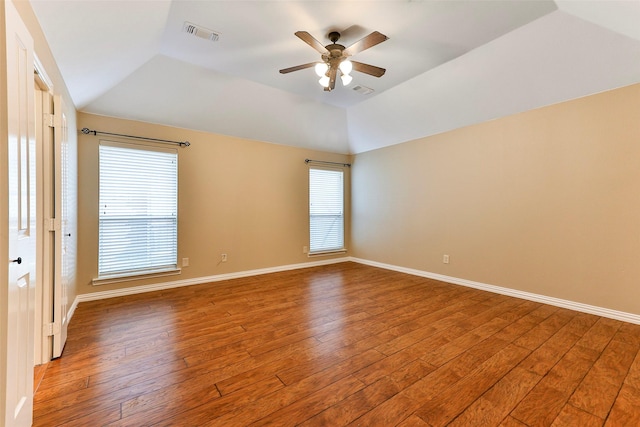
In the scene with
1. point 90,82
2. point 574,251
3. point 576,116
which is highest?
point 90,82

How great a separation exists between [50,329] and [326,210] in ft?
14.3

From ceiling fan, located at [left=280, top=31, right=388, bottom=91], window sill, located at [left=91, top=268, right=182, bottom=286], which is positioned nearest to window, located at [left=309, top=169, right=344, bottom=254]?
window sill, located at [left=91, top=268, right=182, bottom=286]

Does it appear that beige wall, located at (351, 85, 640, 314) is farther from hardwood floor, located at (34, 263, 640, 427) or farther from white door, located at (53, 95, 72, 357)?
white door, located at (53, 95, 72, 357)

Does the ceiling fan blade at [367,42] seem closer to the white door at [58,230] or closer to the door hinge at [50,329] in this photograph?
the white door at [58,230]

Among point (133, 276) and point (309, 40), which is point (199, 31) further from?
point (133, 276)

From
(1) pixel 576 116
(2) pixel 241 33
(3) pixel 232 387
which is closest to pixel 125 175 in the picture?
(2) pixel 241 33

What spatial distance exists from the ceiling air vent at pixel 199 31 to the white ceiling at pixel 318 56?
0.07m

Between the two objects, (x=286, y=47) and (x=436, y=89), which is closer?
(x=286, y=47)

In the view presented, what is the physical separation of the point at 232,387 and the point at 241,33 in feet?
10.0

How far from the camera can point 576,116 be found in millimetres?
3068

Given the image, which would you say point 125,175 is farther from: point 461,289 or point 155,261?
point 461,289

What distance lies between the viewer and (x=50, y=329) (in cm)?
202

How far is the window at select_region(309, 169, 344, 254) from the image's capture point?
5473 mm

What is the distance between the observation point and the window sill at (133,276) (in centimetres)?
342
